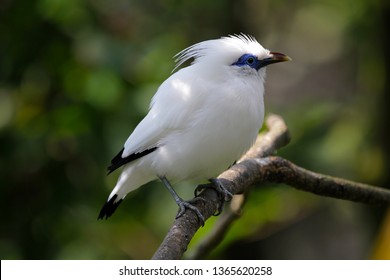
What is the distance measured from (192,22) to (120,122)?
2877 mm

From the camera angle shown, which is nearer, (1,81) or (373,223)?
(1,81)

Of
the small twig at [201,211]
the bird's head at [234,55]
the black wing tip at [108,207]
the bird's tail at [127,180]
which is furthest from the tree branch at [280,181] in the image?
the black wing tip at [108,207]

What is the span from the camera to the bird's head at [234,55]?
14.6 ft

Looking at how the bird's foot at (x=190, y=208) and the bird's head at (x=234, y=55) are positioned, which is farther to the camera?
the bird's head at (x=234, y=55)

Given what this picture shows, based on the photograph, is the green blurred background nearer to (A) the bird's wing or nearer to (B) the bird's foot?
(A) the bird's wing

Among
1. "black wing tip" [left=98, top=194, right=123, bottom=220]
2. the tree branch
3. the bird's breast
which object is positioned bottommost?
"black wing tip" [left=98, top=194, right=123, bottom=220]

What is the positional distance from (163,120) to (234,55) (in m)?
0.64

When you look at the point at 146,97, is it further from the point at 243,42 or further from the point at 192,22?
the point at 192,22

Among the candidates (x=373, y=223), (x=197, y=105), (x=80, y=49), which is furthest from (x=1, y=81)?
(x=373, y=223)

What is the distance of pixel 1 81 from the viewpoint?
5.50 meters

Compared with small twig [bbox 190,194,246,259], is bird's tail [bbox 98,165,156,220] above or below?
above

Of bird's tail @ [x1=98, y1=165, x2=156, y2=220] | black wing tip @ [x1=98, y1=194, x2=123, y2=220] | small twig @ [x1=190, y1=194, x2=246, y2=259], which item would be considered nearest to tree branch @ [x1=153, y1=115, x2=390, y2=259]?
small twig @ [x1=190, y1=194, x2=246, y2=259]

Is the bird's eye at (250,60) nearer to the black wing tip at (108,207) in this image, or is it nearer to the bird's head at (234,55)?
the bird's head at (234,55)

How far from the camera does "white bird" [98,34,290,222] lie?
412 centimetres
